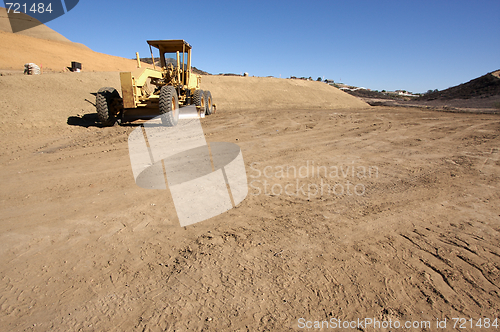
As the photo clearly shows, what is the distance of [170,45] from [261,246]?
10.6 metres

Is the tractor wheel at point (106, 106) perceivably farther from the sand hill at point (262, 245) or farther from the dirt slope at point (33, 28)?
the dirt slope at point (33, 28)

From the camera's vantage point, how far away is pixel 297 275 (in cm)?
267

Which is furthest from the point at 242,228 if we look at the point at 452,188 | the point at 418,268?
the point at 452,188

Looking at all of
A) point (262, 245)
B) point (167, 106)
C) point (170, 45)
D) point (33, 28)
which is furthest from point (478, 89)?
point (33, 28)

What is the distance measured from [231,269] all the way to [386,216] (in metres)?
2.38

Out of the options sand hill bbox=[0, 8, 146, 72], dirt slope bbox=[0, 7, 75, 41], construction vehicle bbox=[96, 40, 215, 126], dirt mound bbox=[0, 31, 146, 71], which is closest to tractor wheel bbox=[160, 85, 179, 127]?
construction vehicle bbox=[96, 40, 215, 126]

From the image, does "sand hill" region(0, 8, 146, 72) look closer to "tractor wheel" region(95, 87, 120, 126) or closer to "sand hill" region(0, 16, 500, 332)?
"tractor wheel" region(95, 87, 120, 126)

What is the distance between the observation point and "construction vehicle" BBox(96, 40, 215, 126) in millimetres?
9023

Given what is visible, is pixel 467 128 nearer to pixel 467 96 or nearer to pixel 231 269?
pixel 231 269

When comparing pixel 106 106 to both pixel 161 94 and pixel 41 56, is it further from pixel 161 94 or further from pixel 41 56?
pixel 41 56

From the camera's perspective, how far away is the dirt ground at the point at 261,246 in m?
2.29

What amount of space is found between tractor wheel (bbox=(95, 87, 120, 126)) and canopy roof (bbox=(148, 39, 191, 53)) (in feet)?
9.18

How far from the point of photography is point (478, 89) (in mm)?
29953

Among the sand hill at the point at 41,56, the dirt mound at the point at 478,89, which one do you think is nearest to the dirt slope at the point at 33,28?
the sand hill at the point at 41,56
